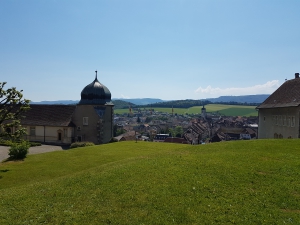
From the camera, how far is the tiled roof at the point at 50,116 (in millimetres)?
46875

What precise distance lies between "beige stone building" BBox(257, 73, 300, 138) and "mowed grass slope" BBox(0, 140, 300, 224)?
18.7m

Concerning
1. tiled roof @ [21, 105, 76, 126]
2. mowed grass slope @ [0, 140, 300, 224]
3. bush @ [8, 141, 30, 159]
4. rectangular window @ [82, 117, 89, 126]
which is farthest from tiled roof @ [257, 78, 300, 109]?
tiled roof @ [21, 105, 76, 126]

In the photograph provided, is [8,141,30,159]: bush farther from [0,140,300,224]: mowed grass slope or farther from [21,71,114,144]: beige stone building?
[21,71,114,144]: beige stone building

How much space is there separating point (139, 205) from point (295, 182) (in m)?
7.75

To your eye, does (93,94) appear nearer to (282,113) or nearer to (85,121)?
(85,121)

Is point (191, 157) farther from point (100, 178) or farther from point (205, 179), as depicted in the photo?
point (100, 178)

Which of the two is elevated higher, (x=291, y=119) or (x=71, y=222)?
(x=291, y=119)

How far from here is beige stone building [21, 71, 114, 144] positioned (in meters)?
46.3

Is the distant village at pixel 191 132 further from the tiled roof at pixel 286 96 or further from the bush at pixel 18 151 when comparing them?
the bush at pixel 18 151

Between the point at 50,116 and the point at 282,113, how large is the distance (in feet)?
126

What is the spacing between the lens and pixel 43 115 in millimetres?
48719

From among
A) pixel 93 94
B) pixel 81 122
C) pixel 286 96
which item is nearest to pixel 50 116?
pixel 81 122

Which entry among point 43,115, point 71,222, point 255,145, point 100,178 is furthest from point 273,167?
point 43,115

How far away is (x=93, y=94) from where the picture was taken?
4675 centimetres
